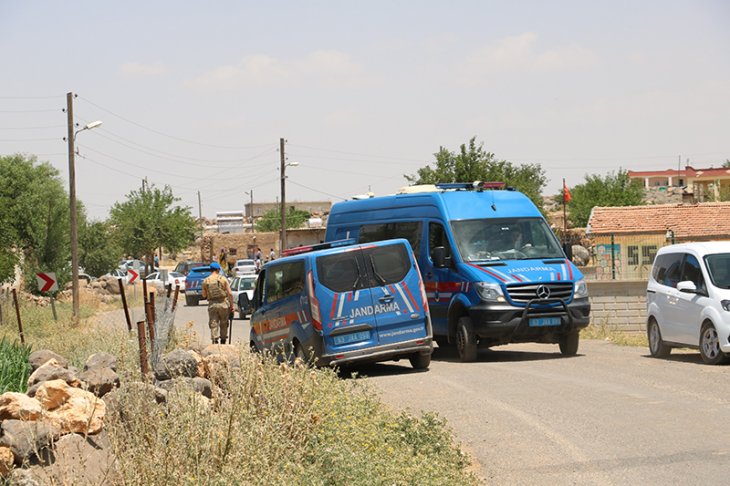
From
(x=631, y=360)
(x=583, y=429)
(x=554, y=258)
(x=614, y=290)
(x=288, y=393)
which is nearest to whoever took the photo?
(x=288, y=393)

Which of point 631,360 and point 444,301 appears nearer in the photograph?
point 631,360

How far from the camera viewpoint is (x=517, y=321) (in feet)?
61.2

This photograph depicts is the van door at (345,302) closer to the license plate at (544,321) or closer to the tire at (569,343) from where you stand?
the license plate at (544,321)

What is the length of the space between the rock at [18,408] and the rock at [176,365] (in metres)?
3.44

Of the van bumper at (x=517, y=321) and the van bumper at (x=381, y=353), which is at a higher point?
the van bumper at (x=517, y=321)

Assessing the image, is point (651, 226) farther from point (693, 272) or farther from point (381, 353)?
point (381, 353)

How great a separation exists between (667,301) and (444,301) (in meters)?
3.79

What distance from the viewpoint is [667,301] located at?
734 inches

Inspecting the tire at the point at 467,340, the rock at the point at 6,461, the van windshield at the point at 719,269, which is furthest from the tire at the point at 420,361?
the rock at the point at 6,461

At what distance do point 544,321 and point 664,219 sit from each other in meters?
44.4

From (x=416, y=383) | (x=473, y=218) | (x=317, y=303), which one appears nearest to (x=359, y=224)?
(x=473, y=218)

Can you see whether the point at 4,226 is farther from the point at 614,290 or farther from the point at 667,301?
the point at 667,301

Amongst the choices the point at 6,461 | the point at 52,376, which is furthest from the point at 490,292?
the point at 6,461

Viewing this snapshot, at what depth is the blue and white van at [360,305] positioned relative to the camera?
17.0 metres
